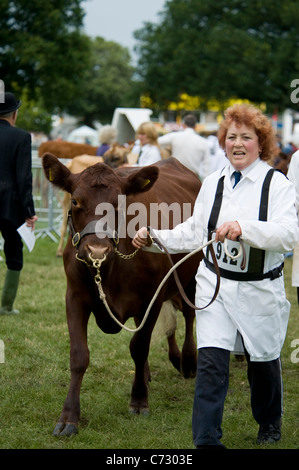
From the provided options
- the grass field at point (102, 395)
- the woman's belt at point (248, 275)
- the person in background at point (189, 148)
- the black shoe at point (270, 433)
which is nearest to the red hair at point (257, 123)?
the woman's belt at point (248, 275)

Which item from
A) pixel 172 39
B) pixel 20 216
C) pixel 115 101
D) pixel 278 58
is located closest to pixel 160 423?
pixel 20 216

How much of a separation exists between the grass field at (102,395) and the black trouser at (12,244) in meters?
0.61

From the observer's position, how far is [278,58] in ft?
155

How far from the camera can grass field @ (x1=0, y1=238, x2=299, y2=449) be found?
4.84 meters

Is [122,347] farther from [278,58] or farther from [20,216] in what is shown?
[278,58]

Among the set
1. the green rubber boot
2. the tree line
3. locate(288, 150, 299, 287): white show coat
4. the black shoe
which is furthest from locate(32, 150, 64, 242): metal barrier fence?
the tree line

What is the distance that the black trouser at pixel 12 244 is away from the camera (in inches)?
314


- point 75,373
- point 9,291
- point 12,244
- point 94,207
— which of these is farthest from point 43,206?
point 94,207

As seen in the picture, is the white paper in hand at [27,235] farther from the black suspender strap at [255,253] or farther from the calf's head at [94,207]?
the black suspender strap at [255,253]

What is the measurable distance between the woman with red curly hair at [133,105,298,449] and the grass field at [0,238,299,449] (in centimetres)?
68

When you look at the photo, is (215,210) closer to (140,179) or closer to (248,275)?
(248,275)

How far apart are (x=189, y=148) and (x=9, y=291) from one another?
211 inches
